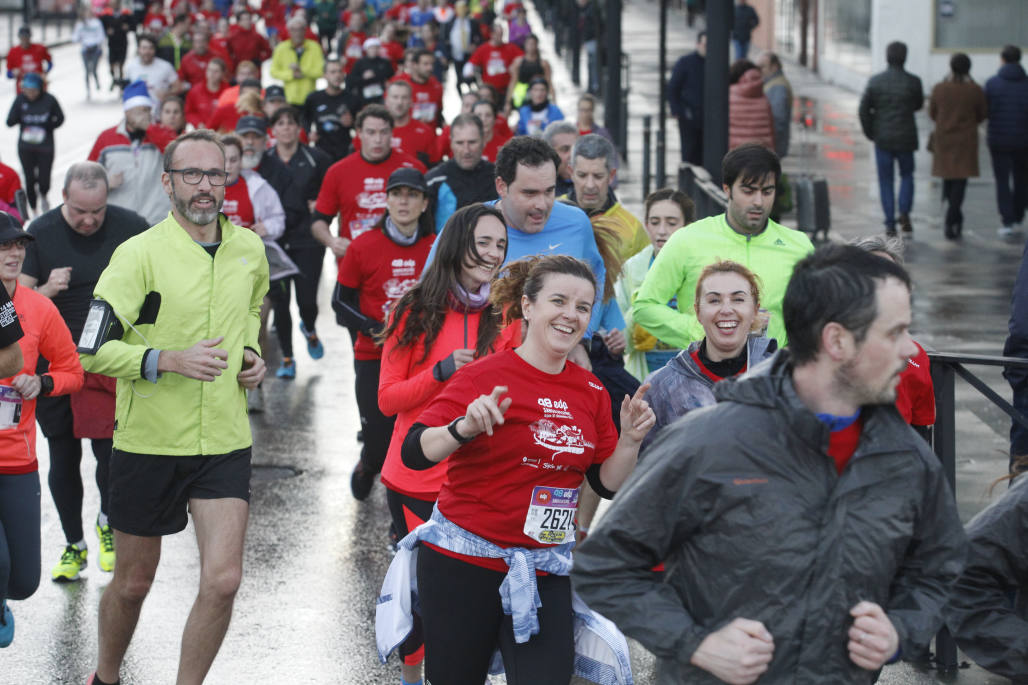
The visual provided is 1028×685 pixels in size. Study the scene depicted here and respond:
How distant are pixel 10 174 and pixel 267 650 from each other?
5.66 meters

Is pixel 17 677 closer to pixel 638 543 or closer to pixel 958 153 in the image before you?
pixel 638 543

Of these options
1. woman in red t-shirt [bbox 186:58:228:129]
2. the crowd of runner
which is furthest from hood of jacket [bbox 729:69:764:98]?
the crowd of runner

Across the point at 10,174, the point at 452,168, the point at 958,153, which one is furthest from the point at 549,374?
the point at 958,153

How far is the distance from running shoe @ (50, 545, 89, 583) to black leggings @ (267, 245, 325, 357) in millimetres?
4395

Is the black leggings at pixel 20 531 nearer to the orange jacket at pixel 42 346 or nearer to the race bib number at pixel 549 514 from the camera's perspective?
the orange jacket at pixel 42 346

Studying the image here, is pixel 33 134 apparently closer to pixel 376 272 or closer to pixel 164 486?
pixel 376 272

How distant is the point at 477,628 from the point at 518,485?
448 millimetres

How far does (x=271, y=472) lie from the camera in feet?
31.8

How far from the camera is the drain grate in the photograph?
9.56m

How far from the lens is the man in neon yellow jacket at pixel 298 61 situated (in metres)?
23.2

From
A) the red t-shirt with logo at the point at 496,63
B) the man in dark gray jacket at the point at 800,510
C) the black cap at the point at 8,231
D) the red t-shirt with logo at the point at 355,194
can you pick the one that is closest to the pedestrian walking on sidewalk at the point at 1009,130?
the red t-shirt with logo at the point at 355,194

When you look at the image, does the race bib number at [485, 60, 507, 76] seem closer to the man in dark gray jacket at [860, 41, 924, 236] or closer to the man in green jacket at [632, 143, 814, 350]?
the man in dark gray jacket at [860, 41, 924, 236]

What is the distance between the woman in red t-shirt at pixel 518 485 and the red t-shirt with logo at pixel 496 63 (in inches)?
839

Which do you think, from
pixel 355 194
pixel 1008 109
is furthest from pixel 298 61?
pixel 355 194
